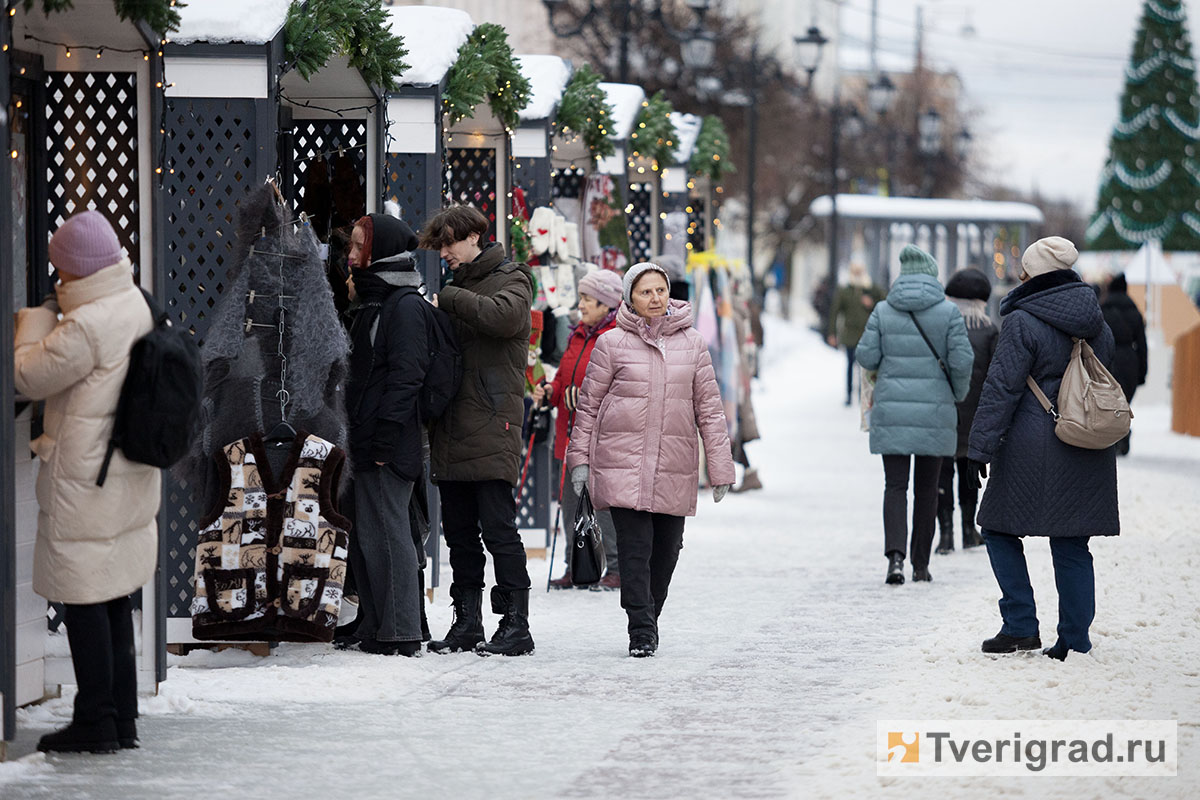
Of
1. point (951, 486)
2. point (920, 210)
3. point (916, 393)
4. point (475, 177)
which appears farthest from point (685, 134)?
point (920, 210)

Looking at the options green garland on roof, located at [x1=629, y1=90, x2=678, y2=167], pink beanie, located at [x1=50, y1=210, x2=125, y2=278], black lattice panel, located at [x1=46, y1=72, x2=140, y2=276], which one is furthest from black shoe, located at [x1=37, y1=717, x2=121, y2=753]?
green garland on roof, located at [x1=629, y1=90, x2=678, y2=167]

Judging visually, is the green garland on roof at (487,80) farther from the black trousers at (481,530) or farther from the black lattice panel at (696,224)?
the black lattice panel at (696,224)

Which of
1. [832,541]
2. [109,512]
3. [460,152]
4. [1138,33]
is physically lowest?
[832,541]

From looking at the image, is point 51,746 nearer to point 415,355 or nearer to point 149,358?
point 149,358

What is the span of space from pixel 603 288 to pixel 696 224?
403 inches

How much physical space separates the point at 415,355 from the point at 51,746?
98.2 inches

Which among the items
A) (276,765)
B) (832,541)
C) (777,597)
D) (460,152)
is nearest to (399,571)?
(276,765)

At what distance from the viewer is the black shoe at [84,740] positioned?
21.7ft

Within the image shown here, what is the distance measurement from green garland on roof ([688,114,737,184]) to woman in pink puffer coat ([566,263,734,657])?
1153cm

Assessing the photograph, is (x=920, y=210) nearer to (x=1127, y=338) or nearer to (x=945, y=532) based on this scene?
(x=1127, y=338)

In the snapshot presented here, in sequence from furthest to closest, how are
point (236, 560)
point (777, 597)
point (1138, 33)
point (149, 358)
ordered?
1. point (1138, 33)
2. point (777, 597)
3. point (236, 560)
4. point (149, 358)

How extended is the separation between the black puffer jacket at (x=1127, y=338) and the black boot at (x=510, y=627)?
11.1m

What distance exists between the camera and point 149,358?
6496 millimetres

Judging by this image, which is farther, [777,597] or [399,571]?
[777,597]
